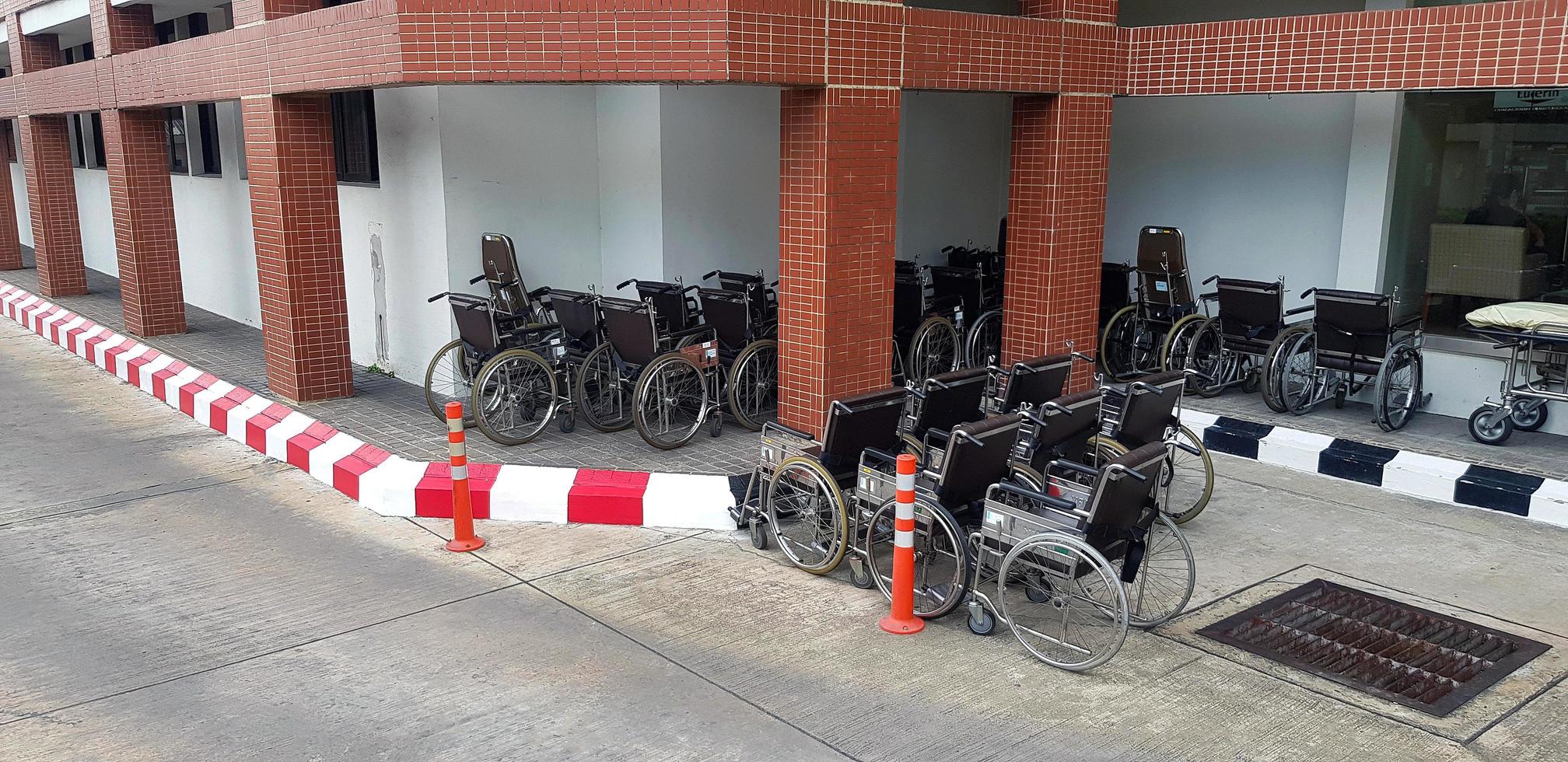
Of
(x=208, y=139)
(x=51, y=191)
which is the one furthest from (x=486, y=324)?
(x=51, y=191)

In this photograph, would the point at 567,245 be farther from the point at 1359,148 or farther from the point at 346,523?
the point at 1359,148

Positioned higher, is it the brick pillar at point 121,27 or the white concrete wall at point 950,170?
the brick pillar at point 121,27

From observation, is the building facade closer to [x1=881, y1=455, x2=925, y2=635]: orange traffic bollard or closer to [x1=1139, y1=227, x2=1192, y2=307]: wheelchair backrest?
[x1=1139, y1=227, x2=1192, y2=307]: wheelchair backrest

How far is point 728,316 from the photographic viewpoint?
351 inches

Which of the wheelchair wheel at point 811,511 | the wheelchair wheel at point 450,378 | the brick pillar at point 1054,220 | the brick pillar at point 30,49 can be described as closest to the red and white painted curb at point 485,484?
the wheelchair wheel at point 450,378

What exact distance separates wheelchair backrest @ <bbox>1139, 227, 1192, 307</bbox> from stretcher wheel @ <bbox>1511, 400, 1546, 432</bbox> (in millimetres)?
2590

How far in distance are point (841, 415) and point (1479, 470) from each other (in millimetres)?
4648

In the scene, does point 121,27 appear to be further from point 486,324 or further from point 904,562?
point 904,562

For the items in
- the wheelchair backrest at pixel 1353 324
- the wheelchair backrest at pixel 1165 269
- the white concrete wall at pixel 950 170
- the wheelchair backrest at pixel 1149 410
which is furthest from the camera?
the white concrete wall at pixel 950 170

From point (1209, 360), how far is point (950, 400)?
4447mm

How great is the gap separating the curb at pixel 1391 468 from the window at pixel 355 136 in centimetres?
749

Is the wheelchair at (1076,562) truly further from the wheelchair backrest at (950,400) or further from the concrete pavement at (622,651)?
the wheelchair backrest at (950,400)

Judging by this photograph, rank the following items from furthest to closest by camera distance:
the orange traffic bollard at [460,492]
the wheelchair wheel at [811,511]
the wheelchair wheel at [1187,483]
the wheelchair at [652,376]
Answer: the wheelchair at [652,376], the wheelchair wheel at [1187,483], the orange traffic bollard at [460,492], the wheelchair wheel at [811,511]

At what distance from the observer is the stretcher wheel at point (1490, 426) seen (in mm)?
8477
